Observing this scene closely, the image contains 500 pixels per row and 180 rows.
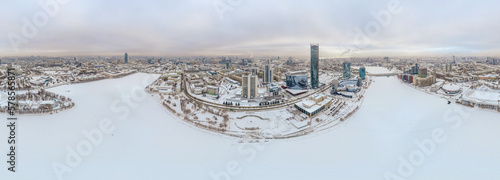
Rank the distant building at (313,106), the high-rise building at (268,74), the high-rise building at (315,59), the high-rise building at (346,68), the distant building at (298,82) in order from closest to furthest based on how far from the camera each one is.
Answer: the distant building at (313,106), the distant building at (298,82), the high-rise building at (315,59), the high-rise building at (268,74), the high-rise building at (346,68)

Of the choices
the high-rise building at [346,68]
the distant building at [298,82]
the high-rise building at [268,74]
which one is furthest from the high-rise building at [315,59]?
the high-rise building at [346,68]

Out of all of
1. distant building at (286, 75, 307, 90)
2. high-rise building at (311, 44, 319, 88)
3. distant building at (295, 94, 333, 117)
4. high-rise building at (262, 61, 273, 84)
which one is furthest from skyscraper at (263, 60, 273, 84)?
distant building at (295, 94, 333, 117)

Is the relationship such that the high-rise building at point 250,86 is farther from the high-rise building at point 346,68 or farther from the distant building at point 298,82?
the high-rise building at point 346,68

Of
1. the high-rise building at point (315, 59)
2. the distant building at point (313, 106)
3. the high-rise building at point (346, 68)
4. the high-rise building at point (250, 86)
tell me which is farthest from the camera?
the high-rise building at point (346, 68)

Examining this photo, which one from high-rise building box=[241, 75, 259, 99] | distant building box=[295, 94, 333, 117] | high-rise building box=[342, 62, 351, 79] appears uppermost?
high-rise building box=[342, 62, 351, 79]

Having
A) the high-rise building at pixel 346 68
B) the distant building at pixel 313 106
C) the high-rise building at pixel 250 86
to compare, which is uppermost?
the high-rise building at pixel 346 68

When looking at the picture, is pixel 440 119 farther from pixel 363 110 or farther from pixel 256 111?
pixel 256 111

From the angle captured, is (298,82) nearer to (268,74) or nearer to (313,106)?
(268,74)

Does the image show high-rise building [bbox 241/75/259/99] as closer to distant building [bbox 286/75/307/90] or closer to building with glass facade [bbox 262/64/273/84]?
distant building [bbox 286/75/307/90]

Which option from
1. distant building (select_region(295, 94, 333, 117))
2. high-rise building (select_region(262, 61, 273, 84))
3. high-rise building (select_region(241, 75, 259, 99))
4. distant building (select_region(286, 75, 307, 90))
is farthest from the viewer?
high-rise building (select_region(262, 61, 273, 84))
